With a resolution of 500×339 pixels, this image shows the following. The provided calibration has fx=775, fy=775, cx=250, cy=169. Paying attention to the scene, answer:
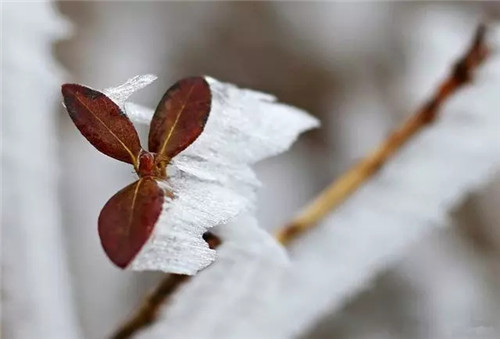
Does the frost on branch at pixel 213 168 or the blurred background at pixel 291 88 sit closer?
the frost on branch at pixel 213 168

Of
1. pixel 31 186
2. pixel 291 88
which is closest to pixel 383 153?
pixel 31 186

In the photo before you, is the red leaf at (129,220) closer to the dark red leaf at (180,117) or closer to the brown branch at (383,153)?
the dark red leaf at (180,117)

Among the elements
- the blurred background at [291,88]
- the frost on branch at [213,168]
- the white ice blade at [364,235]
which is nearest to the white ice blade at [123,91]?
the frost on branch at [213,168]

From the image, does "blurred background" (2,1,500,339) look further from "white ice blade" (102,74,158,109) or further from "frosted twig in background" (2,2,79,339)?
"white ice blade" (102,74,158,109)

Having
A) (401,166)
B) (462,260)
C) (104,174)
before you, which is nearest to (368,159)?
(401,166)

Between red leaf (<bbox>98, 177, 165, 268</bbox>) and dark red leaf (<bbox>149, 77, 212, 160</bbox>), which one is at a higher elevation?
dark red leaf (<bbox>149, 77, 212, 160</bbox>)

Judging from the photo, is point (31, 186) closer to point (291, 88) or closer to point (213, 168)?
point (213, 168)

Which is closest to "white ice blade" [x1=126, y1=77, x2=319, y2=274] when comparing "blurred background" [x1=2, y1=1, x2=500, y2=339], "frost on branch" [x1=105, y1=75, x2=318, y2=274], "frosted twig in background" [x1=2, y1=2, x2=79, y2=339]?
"frost on branch" [x1=105, y1=75, x2=318, y2=274]
